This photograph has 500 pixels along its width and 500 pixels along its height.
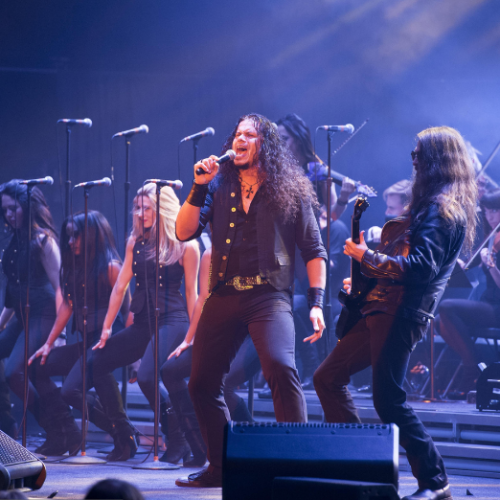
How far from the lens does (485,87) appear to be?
286 inches

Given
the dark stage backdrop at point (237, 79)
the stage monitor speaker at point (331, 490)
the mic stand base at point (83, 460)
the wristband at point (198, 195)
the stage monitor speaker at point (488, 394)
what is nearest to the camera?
the stage monitor speaker at point (331, 490)

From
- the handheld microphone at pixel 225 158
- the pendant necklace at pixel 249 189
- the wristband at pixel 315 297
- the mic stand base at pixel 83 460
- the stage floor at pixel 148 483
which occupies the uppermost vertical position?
the handheld microphone at pixel 225 158

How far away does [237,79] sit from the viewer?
7.70m

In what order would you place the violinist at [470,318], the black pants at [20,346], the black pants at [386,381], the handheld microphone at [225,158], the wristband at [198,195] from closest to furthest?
the black pants at [386,381]
the handheld microphone at [225,158]
the wristband at [198,195]
the black pants at [20,346]
the violinist at [470,318]

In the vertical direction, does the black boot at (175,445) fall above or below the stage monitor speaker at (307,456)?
below

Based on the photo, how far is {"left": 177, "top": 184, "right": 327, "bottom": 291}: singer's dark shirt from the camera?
3348 millimetres

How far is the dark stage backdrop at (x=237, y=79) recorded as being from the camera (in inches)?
277

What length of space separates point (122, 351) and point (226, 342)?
201 centimetres

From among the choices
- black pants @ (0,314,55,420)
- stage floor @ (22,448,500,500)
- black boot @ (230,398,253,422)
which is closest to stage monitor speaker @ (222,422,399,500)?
stage floor @ (22,448,500,500)

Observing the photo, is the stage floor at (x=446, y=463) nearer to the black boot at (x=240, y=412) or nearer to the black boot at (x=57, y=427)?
the black boot at (x=57, y=427)

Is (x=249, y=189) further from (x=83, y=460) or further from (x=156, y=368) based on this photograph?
(x=83, y=460)

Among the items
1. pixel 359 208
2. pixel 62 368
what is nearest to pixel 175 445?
pixel 62 368

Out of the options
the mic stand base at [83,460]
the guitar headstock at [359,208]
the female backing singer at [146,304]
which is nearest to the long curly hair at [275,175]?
the guitar headstock at [359,208]

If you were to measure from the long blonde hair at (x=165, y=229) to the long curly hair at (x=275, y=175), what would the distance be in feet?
4.96
